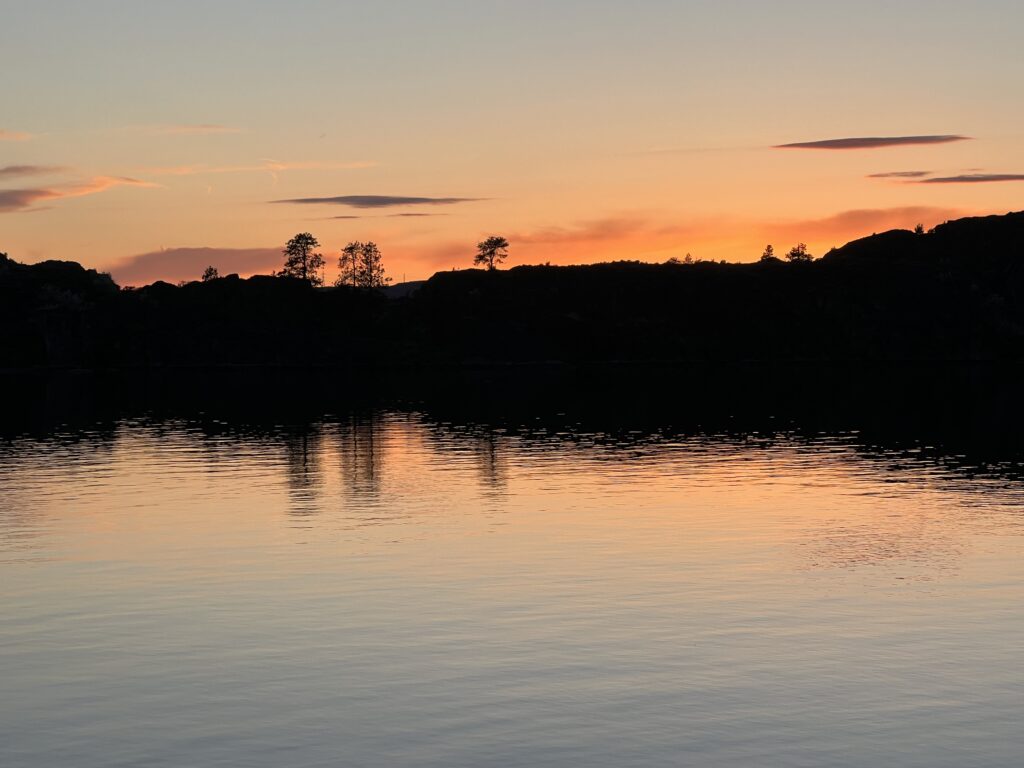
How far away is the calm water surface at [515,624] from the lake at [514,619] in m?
0.11

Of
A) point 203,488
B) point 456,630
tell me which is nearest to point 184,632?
point 456,630

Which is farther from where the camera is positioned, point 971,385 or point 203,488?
point 971,385

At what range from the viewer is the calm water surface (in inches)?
872

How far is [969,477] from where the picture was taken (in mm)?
68500

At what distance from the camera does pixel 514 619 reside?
3189 cm

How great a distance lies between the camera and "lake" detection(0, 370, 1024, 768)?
22203 mm

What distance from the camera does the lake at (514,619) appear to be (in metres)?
22.2

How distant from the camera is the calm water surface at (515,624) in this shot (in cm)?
2216

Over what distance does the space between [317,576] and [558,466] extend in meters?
39.9

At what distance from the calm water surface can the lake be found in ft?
0.36

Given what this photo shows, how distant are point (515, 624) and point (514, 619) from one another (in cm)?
59

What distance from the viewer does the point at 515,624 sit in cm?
3130

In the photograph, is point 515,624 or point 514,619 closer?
point 515,624

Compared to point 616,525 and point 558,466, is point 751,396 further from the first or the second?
point 616,525
